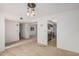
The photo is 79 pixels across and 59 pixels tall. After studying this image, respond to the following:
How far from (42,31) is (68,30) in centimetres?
73

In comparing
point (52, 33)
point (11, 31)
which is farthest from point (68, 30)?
point (11, 31)

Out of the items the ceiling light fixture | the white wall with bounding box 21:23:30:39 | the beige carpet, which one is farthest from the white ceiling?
the beige carpet

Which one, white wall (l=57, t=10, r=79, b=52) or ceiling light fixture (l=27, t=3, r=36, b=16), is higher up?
ceiling light fixture (l=27, t=3, r=36, b=16)

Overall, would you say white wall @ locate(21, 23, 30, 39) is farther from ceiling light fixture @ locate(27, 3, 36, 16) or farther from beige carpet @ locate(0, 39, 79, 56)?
ceiling light fixture @ locate(27, 3, 36, 16)

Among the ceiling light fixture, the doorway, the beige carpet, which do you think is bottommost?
the beige carpet

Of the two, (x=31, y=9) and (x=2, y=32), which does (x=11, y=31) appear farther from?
(x=31, y=9)

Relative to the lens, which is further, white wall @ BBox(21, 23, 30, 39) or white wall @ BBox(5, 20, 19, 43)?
white wall @ BBox(21, 23, 30, 39)

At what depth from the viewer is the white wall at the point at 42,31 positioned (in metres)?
2.32

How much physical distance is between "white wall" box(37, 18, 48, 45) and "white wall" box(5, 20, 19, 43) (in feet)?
1.82

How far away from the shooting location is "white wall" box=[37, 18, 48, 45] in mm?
2321

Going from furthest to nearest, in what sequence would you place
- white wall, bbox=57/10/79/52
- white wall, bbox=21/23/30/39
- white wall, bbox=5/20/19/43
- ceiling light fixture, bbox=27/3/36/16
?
1. white wall, bbox=57/10/79/52
2. white wall, bbox=21/23/30/39
3. white wall, bbox=5/20/19/43
4. ceiling light fixture, bbox=27/3/36/16

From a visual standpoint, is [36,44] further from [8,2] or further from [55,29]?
[8,2]

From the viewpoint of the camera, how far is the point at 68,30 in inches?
97.9

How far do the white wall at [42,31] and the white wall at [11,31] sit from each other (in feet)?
1.82
